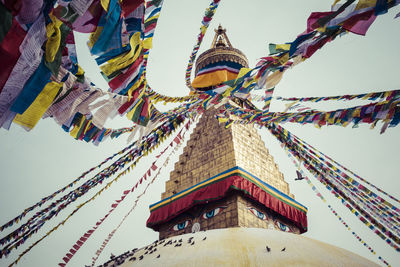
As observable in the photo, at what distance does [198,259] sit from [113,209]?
3.16 metres

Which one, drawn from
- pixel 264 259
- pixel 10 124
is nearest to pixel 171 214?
pixel 264 259

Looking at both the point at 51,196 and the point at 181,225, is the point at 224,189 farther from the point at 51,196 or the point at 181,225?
the point at 51,196

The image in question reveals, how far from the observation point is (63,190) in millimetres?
5953

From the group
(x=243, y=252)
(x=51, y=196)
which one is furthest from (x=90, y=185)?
(x=243, y=252)

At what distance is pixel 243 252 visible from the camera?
4.86 meters

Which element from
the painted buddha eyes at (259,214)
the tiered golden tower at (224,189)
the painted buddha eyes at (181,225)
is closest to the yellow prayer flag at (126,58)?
the tiered golden tower at (224,189)

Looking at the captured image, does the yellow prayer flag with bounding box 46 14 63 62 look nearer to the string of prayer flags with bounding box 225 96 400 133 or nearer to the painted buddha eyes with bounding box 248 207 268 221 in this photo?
the string of prayer flags with bounding box 225 96 400 133

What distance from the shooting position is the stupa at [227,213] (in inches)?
194

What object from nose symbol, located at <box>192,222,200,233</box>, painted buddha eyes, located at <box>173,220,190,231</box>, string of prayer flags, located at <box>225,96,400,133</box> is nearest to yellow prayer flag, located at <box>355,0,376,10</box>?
string of prayer flags, located at <box>225,96,400,133</box>

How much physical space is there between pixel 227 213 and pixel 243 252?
215 centimetres

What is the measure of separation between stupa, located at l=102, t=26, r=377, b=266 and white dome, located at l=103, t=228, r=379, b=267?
2 centimetres

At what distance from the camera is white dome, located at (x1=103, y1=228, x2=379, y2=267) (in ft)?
15.3

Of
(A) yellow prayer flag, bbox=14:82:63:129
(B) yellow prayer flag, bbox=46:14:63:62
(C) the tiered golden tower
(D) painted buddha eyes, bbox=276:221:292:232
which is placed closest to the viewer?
(B) yellow prayer flag, bbox=46:14:63:62

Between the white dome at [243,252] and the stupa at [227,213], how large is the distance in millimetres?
16
